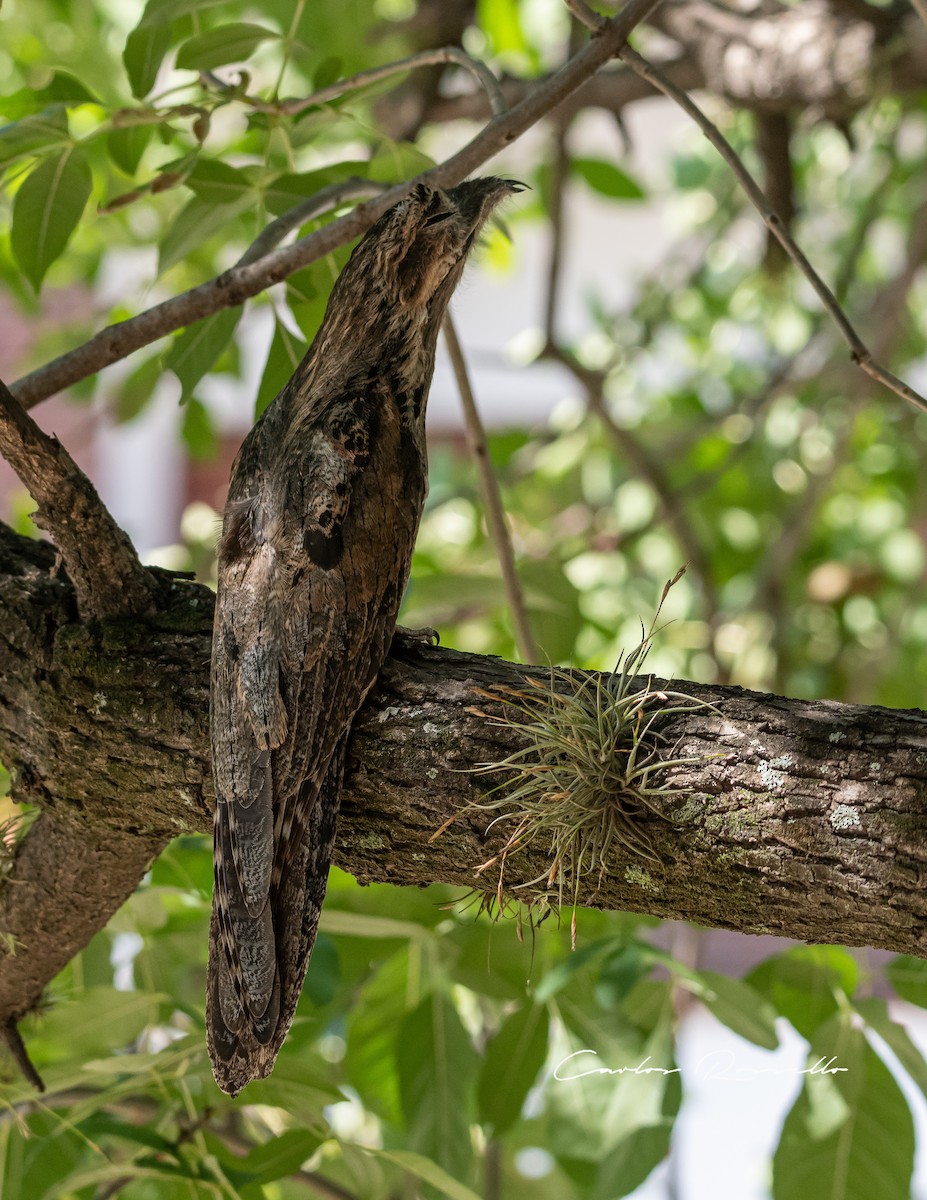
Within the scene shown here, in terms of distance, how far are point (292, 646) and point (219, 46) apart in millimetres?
1074

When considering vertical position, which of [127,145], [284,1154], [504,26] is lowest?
[284,1154]

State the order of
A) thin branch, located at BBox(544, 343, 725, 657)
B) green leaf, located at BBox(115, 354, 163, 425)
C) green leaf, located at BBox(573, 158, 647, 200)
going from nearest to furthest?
green leaf, located at BBox(115, 354, 163, 425), thin branch, located at BBox(544, 343, 725, 657), green leaf, located at BBox(573, 158, 647, 200)

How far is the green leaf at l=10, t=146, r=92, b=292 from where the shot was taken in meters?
1.98

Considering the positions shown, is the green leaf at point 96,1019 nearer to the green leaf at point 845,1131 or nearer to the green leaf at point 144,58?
the green leaf at point 845,1131

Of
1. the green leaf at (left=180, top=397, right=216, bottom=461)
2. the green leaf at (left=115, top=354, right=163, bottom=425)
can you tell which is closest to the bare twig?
the green leaf at (left=115, top=354, right=163, bottom=425)

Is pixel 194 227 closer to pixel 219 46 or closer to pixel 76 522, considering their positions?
pixel 219 46

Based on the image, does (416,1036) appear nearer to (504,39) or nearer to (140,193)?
(140,193)

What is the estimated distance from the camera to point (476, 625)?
13.4ft

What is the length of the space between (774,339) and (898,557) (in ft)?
3.50

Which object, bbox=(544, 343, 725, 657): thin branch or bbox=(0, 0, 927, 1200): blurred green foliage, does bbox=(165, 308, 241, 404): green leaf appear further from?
bbox=(544, 343, 725, 657): thin branch

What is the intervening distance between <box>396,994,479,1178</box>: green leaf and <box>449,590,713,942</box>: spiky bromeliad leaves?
30.5 inches

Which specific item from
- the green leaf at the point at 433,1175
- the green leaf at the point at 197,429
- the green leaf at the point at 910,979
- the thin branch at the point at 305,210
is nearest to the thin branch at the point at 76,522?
the thin branch at the point at 305,210

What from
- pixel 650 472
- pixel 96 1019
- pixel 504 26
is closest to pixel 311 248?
pixel 96 1019

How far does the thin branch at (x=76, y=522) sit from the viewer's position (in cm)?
154
